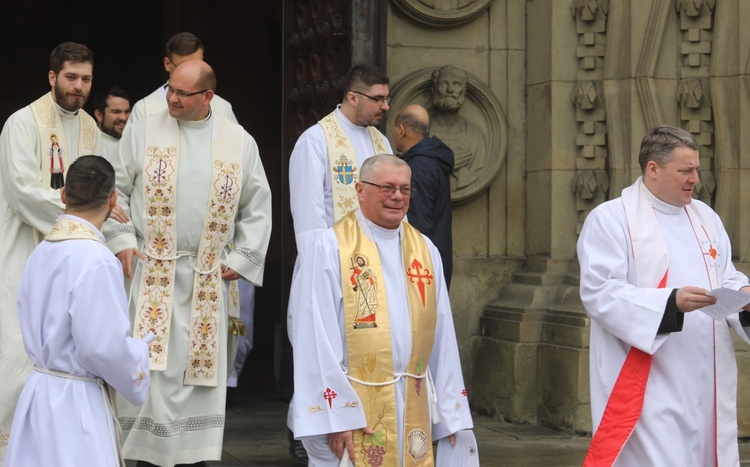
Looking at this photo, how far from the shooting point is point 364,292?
5.62 meters

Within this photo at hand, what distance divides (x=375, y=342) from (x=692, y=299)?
1288 millimetres

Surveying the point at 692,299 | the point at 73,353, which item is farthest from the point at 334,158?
the point at 73,353

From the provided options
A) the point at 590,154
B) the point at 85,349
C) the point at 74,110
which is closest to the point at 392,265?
the point at 85,349

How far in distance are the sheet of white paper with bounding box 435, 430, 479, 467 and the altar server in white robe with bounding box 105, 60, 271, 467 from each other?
158cm

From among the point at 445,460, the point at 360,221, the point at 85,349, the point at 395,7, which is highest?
the point at 395,7

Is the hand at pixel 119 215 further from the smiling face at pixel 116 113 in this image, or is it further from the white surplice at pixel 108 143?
the smiling face at pixel 116 113

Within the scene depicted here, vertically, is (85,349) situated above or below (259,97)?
below

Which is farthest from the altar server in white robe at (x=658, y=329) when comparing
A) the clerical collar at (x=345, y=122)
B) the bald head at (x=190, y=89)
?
the bald head at (x=190, y=89)

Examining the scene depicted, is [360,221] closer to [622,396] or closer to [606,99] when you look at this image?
[622,396]

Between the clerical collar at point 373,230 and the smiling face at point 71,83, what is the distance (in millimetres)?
1881

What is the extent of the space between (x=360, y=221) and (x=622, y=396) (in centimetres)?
134

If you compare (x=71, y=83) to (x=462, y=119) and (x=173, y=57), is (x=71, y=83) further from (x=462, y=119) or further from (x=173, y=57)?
(x=462, y=119)

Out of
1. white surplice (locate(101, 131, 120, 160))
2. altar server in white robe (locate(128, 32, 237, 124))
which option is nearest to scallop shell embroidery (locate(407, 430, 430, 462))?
altar server in white robe (locate(128, 32, 237, 124))

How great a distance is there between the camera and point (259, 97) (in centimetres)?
1494
